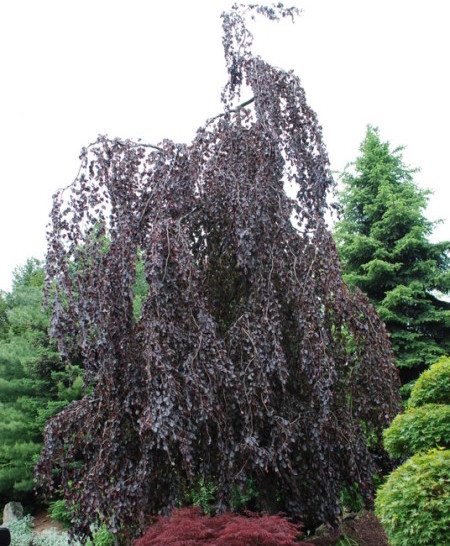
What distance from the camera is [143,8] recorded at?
15.1 ft

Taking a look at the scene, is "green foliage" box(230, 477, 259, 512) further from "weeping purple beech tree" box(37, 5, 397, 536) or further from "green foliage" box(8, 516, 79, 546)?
"green foliage" box(8, 516, 79, 546)

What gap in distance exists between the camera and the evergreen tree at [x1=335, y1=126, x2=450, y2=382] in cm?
703

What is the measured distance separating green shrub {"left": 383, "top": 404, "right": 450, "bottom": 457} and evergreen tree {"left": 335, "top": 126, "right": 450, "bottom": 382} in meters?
4.19

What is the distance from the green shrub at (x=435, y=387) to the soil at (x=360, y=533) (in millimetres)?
1380

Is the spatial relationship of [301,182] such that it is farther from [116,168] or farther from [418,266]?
[418,266]

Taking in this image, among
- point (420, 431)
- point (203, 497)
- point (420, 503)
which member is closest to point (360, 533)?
Result: point (203, 497)

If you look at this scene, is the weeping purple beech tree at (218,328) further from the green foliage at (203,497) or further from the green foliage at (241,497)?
the green foliage at (203,497)

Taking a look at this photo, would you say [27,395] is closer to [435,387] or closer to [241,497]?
[241,497]

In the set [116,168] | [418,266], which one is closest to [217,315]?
[116,168]

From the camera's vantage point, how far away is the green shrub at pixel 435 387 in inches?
110

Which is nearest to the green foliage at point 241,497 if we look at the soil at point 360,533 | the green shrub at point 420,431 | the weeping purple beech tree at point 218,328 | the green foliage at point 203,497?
the green foliage at point 203,497

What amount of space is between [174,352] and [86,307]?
672 millimetres

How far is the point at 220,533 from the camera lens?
6.99ft

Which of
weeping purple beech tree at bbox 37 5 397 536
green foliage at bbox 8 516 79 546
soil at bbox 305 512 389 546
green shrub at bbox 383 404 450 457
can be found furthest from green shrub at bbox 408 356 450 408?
green foliage at bbox 8 516 79 546
